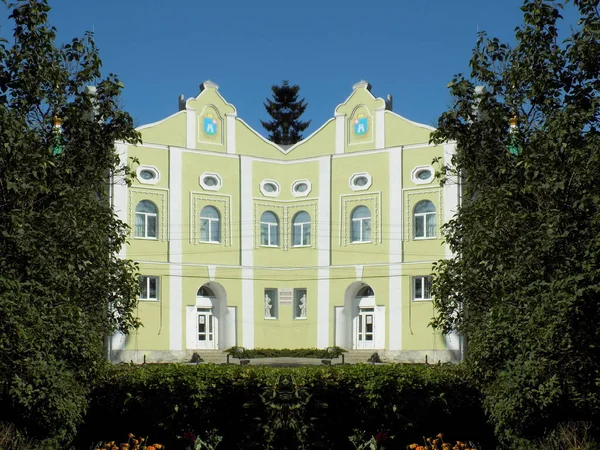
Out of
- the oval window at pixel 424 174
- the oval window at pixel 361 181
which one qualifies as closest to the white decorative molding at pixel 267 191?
the oval window at pixel 361 181

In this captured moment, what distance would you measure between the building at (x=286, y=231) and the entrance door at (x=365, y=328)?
0.17 feet

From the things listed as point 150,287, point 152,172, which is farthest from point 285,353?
point 152,172

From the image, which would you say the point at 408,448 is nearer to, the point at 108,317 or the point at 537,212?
the point at 537,212

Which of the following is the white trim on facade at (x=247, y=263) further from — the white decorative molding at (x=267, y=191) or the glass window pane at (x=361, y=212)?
the glass window pane at (x=361, y=212)

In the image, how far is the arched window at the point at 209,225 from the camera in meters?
40.8

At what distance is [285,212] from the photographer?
4250 centimetres

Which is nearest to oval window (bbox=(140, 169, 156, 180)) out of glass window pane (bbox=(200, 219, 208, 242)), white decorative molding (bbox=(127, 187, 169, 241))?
white decorative molding (bbox=(127, 187, 169, 241))

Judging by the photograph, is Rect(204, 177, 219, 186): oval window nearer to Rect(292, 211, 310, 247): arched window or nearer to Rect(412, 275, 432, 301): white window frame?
Rect(292, 211, 310, 247): arched window

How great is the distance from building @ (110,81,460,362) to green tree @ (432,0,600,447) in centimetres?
2511

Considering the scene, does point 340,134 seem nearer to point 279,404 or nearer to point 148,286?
point 148,286

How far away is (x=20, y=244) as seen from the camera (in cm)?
1076

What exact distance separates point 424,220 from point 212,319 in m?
10.5

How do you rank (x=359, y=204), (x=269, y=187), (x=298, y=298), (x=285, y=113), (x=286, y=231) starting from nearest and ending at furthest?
(x=359, y=204)
(x=298, y=298)
(x=286, y=231)
(x=269, y=187)
(x=285, y=113)

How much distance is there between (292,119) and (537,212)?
51.2 m
